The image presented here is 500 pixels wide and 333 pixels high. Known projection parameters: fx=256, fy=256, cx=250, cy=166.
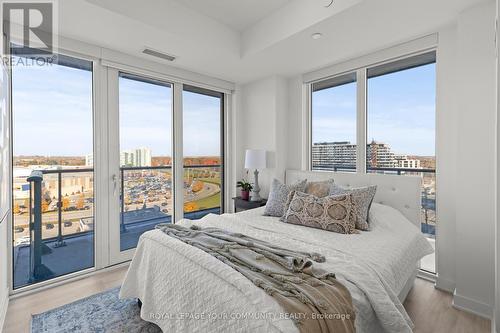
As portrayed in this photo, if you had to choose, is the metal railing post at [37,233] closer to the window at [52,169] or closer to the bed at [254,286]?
the window at [52,169]

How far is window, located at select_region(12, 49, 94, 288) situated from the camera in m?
2.53

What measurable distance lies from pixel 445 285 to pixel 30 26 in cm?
467

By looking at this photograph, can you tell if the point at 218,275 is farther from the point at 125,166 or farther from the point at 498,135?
the point at 125,166

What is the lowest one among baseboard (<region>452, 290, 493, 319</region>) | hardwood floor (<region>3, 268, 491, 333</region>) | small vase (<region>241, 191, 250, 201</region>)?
hardwood floor (<region>3, 268, 491, 333</region>)

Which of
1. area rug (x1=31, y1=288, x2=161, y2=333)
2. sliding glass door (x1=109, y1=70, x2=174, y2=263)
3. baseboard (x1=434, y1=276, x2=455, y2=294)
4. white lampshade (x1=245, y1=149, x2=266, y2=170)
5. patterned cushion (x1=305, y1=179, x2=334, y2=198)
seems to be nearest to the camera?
area rug (x1=31, y1=288, x2=161, y2=333)

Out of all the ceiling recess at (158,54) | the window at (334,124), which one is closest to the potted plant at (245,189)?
the window at (334,124)

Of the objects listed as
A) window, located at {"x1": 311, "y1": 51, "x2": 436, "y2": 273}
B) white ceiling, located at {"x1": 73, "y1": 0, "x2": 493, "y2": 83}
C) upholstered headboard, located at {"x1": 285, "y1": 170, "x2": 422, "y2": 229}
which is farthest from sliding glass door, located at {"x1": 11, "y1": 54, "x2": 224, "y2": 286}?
upholstered headboard, located at {"x1": 285, "y1": 170, "x2": 422, "y2": 229}

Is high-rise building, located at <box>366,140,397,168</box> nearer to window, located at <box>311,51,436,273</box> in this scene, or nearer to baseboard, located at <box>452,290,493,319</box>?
window, located at <box>311,51,436,273</box>

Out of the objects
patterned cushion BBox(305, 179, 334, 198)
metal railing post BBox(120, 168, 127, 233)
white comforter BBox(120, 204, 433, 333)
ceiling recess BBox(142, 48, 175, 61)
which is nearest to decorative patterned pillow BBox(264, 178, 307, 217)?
patterned cushion BBox(305, 179, 334, 198)

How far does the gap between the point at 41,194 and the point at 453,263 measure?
4196mm

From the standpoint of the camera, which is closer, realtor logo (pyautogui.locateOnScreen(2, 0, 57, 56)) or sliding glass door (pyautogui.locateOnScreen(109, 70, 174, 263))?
realtor logo (pyautogui.locateOnScreen(2, 0, 57, 56))

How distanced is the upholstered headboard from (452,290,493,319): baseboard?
67 cm

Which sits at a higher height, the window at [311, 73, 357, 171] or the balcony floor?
the window at [311, 73, 357, 171]

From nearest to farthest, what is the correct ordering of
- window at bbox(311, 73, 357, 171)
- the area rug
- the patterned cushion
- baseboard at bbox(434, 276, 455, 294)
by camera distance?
the area rug
baseboard at bbox(434, 276, 455, 294)
the patterned cushion
window at bbox(311, 73, 357, 171)
